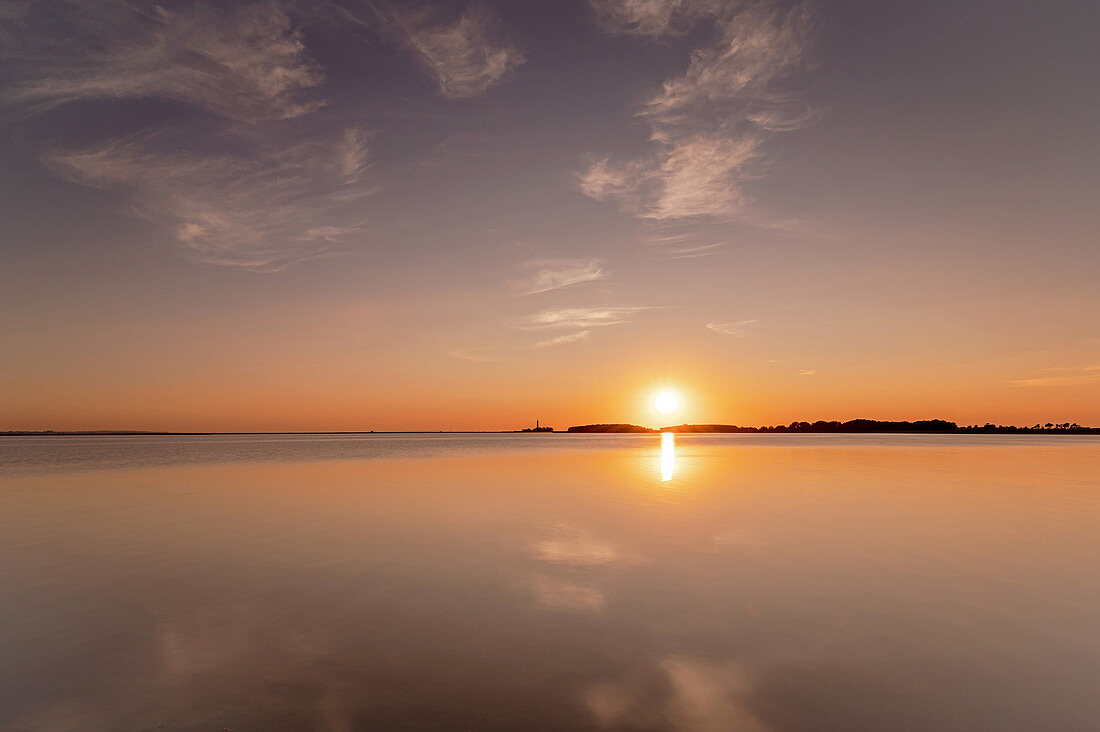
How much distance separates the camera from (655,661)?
27.6 feet

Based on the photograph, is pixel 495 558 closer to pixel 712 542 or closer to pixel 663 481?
pixel 712 542

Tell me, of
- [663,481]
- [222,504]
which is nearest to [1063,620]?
[663,481]

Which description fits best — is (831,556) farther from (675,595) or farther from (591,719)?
(591,719)

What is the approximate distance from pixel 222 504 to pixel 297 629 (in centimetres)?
1840

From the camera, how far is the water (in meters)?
7.05

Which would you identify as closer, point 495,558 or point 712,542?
point 495,558

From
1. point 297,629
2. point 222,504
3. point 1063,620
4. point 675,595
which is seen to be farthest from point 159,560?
point 1063,620

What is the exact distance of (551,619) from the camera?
33.9 feet

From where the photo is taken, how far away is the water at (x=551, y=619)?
7.05 meters

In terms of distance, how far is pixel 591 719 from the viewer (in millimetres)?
6691

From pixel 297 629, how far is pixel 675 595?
7.09m

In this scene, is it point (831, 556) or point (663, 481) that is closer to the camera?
point (831, 556)

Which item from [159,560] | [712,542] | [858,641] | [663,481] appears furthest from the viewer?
[663,481]

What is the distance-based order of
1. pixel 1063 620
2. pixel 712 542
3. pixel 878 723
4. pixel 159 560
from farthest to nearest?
1. pixel 712 542
2. pixel 159 560
3. pixel 1063 620
4. pixel 878 723
